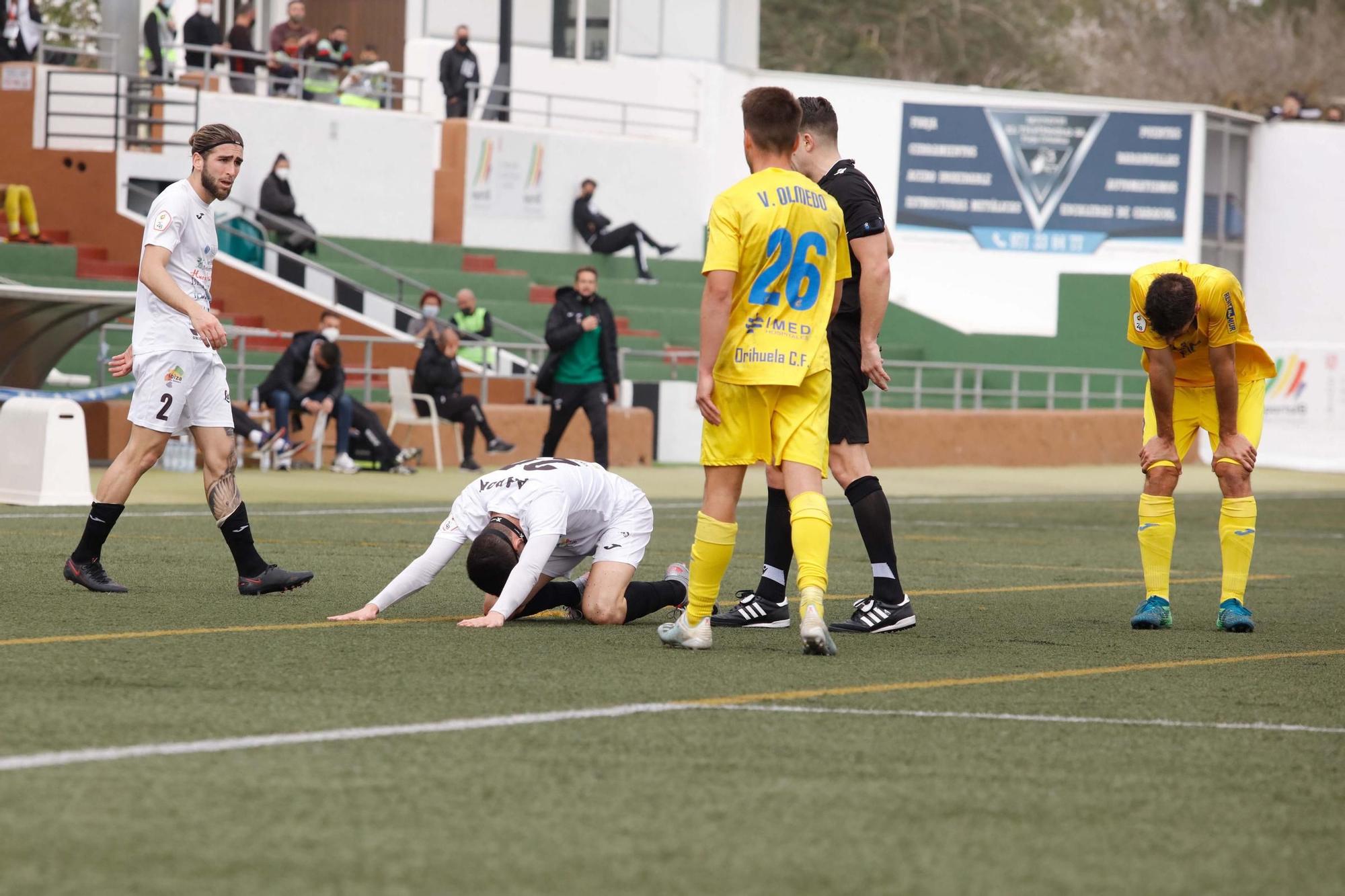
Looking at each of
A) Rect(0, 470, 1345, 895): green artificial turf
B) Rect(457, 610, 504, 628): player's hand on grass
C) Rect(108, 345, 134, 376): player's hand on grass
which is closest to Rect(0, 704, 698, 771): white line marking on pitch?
Rect(0, 470, 1345, 895): green artificial turf

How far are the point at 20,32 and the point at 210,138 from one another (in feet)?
66.8

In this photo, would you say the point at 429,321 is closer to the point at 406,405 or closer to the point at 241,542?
the point at 406,405

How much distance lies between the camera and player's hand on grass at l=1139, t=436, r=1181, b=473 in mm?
9109

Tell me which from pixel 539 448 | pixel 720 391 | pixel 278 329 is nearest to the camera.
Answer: pixel 720 391

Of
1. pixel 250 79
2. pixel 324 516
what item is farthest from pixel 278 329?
pixel 324 516

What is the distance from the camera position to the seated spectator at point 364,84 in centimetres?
3300

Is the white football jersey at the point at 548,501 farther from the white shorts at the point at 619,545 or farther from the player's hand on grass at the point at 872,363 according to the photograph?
the player's hand on grass at the point at 872,363

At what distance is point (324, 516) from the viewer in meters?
15.1

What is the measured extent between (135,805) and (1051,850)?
5.96ft

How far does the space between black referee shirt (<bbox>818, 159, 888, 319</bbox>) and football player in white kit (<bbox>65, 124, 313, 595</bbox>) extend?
250 cm

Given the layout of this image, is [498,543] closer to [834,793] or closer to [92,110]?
[834,793]

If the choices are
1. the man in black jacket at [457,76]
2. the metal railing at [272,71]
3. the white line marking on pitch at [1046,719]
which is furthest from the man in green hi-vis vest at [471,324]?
the white line marking on pitch at [1046,719]

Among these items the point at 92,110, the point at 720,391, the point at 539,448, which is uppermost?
the point at 92,110

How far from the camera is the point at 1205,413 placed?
30.2 feet
